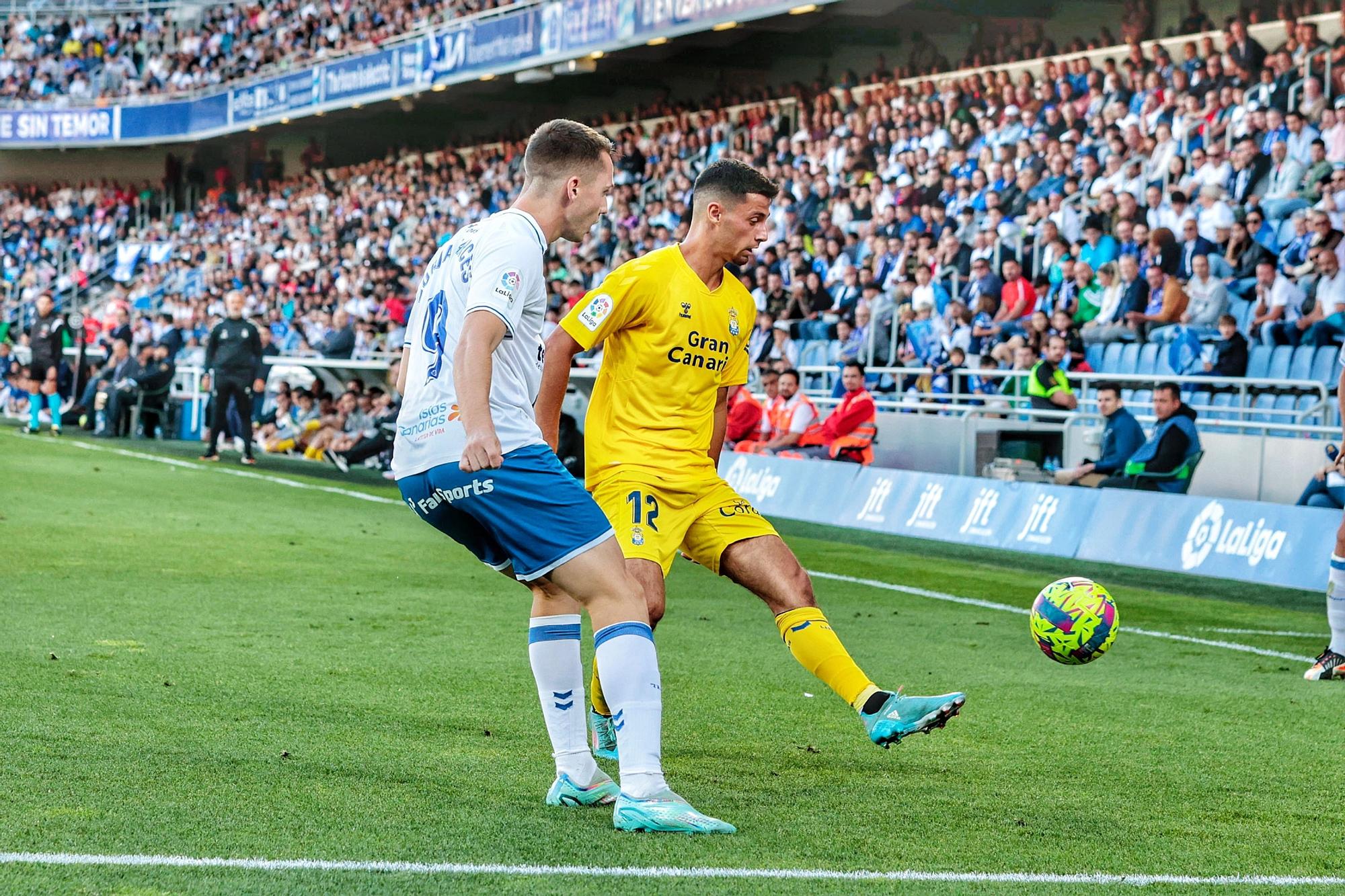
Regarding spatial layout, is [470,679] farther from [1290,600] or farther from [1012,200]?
[1012,200]

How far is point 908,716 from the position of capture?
5.14 meters

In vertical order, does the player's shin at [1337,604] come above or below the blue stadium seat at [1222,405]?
below

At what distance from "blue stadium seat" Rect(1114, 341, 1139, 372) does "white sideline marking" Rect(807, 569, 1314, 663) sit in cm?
590

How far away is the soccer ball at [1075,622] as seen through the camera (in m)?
6.67

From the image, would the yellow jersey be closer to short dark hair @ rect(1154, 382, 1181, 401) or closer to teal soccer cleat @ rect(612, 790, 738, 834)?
teal soccer cleat @ rect(612, 790, 738, 834)

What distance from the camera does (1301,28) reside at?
19.0 meters

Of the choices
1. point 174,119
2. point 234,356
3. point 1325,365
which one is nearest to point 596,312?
point 1325,365

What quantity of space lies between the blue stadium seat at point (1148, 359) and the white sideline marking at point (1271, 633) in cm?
701

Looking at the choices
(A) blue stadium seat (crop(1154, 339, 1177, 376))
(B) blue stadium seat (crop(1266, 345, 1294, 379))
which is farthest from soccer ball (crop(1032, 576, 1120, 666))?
(A) blue stadium seat (crop(1154, 339, 1177, 376))

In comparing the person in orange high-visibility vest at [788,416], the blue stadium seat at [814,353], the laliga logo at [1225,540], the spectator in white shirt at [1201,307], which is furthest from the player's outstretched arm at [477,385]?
the blue stadium seat at [814,353]

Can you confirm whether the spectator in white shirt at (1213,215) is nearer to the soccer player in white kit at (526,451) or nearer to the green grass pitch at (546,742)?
the green grass pitch at (546,742)

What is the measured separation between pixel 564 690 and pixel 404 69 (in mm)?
33627

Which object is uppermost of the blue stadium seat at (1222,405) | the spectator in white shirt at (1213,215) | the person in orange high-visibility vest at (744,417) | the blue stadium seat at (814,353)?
the spectator in white shirt at (1213,215)

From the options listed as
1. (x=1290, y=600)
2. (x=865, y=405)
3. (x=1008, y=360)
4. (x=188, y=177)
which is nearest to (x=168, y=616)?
(x=1290, y=600)
